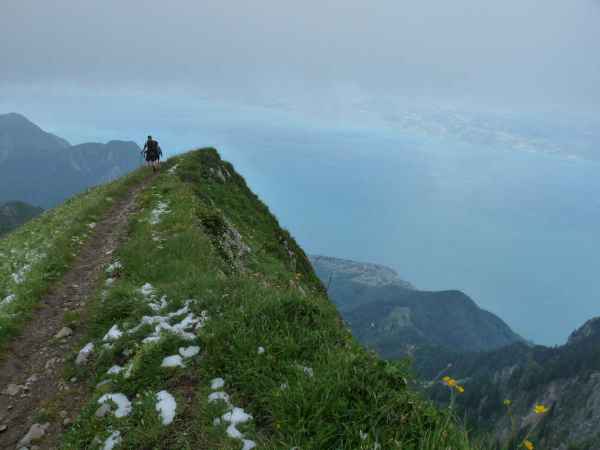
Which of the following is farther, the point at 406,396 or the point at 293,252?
the point at 293,252

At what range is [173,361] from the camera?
7.02m

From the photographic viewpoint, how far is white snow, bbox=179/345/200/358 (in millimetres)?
7086

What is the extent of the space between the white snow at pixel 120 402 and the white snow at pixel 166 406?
1.78 feet

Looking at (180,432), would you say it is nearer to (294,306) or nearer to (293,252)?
(294,306)

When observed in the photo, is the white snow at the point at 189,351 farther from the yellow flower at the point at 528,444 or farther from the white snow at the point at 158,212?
the white snow at the point at 158,212

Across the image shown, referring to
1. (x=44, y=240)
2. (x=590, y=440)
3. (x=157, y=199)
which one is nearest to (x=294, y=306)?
(x=44, y=240)

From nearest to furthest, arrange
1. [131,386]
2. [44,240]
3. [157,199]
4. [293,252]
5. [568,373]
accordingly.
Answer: [131,386]
[44,240]
[157,199]
[293,252]
[568,373]

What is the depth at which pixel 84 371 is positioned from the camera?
784 centimetres

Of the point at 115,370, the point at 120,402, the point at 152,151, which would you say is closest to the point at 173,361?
the point at 120,402

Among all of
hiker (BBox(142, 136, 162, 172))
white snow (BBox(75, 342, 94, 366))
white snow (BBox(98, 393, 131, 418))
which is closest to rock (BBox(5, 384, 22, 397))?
white snow (BBox(75, 342, 94, 366))

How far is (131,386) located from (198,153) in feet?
106

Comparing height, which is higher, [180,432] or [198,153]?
[198,153]

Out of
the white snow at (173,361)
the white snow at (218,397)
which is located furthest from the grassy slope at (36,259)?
the white snow at (218,397)

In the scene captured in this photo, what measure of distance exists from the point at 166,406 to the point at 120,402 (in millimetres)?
1020
